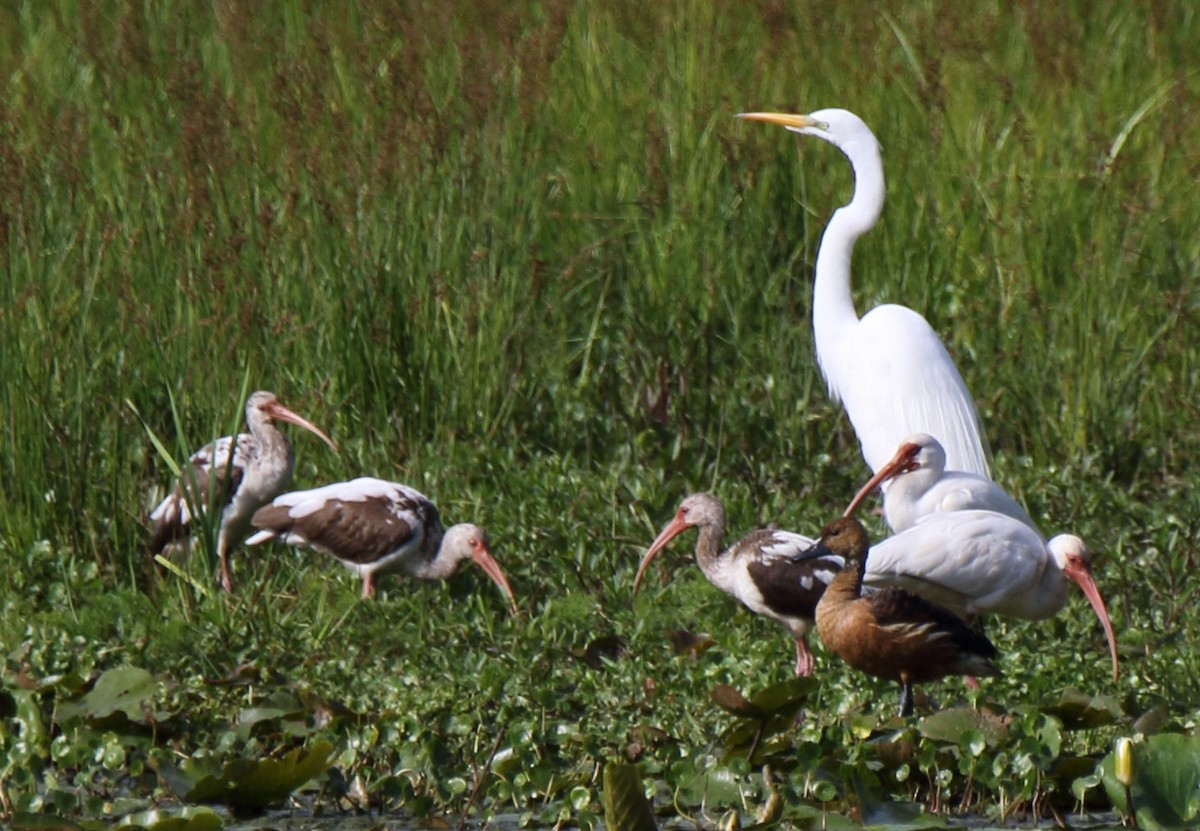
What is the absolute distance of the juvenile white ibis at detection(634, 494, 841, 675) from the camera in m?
5.21

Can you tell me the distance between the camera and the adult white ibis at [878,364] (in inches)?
235

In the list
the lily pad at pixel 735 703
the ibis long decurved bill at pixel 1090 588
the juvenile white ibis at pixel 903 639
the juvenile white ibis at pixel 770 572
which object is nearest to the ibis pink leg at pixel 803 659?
the juvenile white ibis at pixel 770 572

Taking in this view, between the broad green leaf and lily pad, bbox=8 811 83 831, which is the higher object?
lily pad, bbox=8 811 83 831

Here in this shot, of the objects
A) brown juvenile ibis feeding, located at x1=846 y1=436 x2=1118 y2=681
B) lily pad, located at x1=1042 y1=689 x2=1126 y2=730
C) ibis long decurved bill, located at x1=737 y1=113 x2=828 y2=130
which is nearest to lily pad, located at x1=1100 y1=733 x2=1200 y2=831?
lily pad, located at x1=1042 y1=689 x2=1126 y2=730

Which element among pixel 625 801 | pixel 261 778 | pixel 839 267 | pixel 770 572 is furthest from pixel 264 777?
pixel 839 267

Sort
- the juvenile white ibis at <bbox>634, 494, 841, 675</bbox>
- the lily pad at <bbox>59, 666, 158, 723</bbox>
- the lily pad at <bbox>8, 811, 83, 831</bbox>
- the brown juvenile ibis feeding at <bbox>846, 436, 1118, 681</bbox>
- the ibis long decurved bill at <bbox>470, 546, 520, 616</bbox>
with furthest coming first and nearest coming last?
the ibis long decurved bill at <bbox>470, 546, 520, 616</bbox> → the juvenile white ibis at <bbox>634, 494, 841, 675</bbox> → the brown juvenile ibis feeding at <bbox>846, 436, 1118, 681</bbox> → the lily pad at <bbox>59, 666, 158, 723</bbox> → the lily pad at <bbox>8, 811, 83, 831</bbox>

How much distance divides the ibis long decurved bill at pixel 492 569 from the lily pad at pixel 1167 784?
2.39 metres

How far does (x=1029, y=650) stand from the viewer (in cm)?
520

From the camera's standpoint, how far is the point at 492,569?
5680mm

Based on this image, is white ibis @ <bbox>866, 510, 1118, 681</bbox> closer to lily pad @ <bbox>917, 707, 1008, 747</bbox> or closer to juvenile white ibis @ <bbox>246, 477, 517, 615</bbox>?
lily pad @ <bbox>917, 707, 1008, 747</bbox>

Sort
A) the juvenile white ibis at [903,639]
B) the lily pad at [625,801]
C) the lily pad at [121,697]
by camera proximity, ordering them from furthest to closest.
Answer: the juvenile white ibis at [903,639] → the lily pad at [121,697] → the lily pad at [625,801]

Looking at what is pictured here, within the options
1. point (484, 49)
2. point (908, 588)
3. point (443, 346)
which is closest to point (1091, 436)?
point (908, 588)

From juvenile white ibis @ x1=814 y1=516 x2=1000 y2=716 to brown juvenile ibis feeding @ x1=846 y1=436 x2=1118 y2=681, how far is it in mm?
353

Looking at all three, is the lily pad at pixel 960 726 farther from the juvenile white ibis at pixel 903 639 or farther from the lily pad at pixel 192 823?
the lily pad at pixel 192 823
